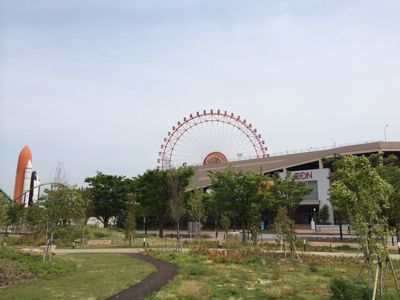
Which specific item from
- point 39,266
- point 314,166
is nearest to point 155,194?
point 39,266

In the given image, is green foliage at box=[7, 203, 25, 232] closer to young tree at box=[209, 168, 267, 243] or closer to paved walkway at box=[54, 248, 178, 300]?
young tree at box=[209, 168, 267, 243]

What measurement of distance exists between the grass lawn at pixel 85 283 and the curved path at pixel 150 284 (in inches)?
15.4

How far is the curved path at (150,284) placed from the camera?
12820 millimetres

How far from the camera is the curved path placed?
42.1ft

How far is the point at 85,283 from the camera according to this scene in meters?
15.2

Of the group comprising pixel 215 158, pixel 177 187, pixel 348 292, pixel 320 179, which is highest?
pixel 215 158

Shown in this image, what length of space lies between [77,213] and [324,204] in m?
55.7

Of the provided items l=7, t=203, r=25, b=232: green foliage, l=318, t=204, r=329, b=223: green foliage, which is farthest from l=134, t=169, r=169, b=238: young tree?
l=318, t=204, r=329, b=223: green foliage

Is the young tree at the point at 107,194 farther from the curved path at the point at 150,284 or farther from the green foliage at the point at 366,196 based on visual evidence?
the green foliage at the point at 366,196

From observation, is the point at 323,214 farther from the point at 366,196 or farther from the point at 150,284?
the point at 366,196

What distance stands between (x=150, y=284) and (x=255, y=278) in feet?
15.5

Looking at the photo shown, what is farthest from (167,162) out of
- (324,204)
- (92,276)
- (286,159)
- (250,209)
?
(92,276)

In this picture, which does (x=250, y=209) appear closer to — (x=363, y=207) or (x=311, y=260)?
(x=311, y=260)

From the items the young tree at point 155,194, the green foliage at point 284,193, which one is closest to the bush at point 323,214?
the green foliage at point 284,193
